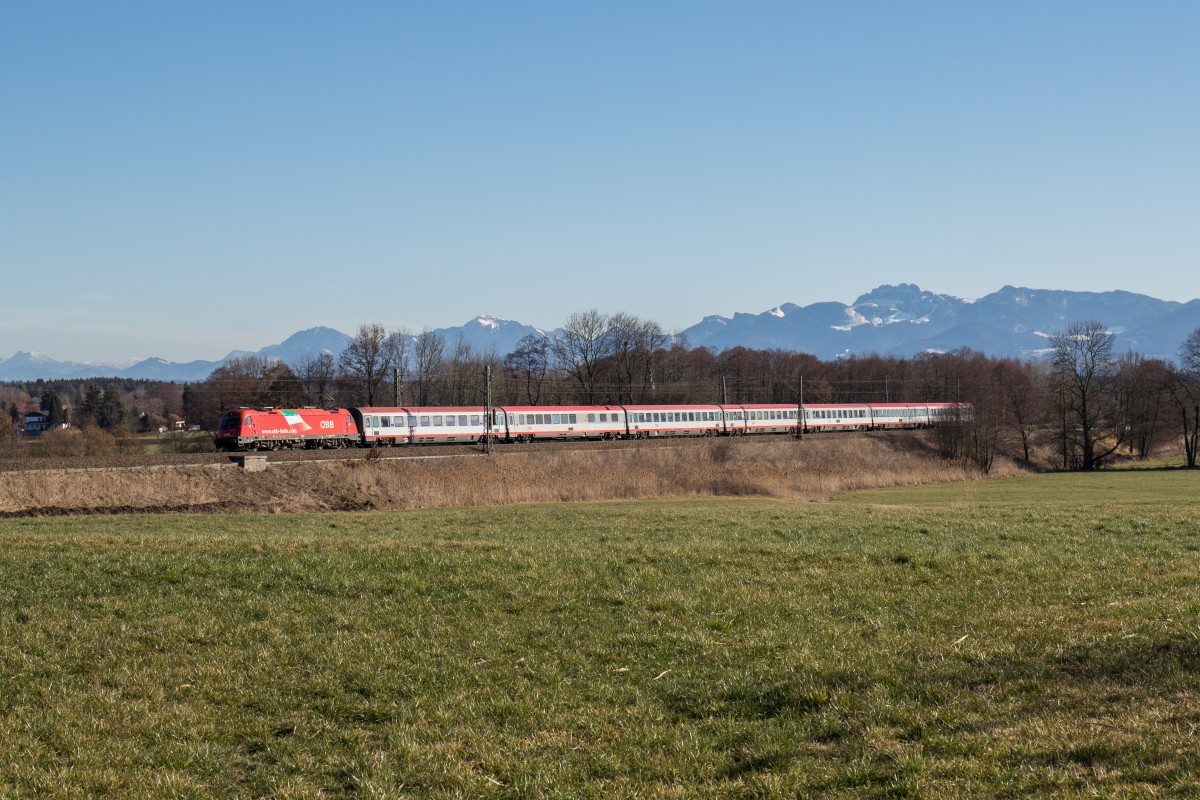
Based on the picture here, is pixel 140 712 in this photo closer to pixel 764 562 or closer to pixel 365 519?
pixel 764 562

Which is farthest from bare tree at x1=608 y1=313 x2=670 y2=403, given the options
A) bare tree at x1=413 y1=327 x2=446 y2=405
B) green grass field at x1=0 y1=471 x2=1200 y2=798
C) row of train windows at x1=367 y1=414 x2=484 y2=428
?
green grass field at x1=0 y1=471 x2=1200 y2=798

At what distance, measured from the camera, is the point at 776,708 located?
878cm

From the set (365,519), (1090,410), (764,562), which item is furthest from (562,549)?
(1090,410)

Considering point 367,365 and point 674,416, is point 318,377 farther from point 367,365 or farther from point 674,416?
point 674,416

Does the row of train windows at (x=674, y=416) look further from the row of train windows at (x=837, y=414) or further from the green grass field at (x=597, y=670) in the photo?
the green grass field at (x=597, y=670)

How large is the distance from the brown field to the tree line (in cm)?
873

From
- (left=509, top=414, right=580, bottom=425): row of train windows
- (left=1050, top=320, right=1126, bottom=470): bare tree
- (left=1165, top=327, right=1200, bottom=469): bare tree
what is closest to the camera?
(left=509, top=414, right=580, bottom=425): row of train windows

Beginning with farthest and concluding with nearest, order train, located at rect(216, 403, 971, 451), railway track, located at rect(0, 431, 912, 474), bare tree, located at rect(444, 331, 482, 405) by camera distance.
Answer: bare tree, located at rect(444, 331, 482, 405) < train, located at rect(216, 403, 971, 451) < railway track, located at rect(0, 431, 912, 474)

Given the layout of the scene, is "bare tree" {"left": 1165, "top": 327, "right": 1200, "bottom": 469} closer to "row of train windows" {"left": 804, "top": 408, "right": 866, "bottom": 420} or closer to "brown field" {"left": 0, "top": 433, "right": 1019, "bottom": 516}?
"row of train windows" {"left": 804, "top": 408, "right": 866, "bottom": 420}

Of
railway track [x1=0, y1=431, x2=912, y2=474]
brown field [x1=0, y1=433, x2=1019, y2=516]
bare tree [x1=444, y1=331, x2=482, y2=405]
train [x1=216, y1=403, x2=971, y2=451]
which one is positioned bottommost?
brown field [x1=0, y1=433, x2=1019, y2=516]

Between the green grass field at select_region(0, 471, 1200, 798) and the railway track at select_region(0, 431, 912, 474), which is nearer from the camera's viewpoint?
the green grass field at select_region(0, 471, 1200, 798)

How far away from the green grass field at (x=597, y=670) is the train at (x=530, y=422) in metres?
44.4

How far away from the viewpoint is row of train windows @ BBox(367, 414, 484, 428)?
213 feet

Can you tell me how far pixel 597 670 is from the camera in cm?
1014
